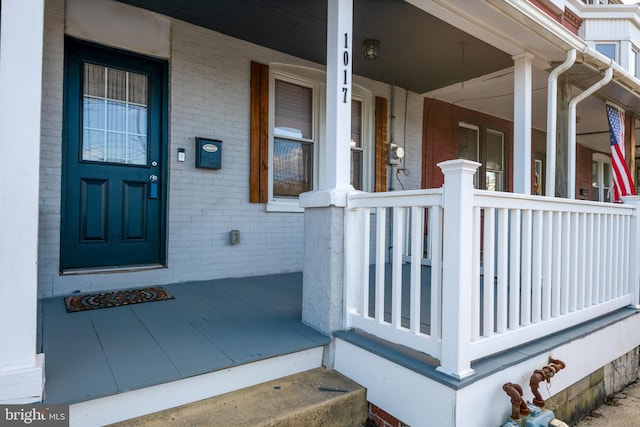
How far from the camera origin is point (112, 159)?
314cm

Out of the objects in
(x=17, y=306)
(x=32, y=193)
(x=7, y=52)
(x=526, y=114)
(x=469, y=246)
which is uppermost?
(x=526, y=114)

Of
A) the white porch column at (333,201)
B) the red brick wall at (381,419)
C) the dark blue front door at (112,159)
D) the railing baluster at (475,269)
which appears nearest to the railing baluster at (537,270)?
the railing baluster at (475,269)

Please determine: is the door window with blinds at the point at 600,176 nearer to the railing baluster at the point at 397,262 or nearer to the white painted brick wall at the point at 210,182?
the white painted brick wall at the point at 210,182

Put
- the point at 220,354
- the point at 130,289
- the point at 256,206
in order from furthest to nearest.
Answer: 1. the point at 256,206
2. the point at 130,289
3. the point at 220,354

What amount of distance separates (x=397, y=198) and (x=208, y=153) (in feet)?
6.95

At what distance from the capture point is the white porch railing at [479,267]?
1612 millimetres

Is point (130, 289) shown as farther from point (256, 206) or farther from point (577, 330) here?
point (577, 330)

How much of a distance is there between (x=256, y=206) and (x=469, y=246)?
2.54m

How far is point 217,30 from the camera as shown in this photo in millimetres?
3486

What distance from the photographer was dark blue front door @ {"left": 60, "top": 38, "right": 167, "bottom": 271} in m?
2.97

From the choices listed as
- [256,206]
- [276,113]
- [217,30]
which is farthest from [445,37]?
[256,206]

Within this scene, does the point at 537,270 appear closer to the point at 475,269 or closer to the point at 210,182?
the point at 475,269

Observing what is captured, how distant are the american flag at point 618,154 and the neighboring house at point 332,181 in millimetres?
259

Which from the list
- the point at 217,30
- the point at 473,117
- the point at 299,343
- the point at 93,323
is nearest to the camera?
the point at 299,343
